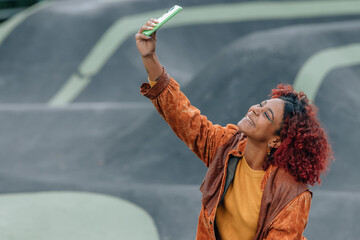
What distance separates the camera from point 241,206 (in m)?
2.61

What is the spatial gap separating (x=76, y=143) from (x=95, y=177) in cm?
147

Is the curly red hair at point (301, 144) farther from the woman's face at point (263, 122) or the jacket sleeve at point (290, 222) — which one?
the jacket sleeve at point (290, 222)

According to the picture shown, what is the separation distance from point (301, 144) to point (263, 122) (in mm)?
236

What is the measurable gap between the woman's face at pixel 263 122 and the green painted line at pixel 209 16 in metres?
9.24

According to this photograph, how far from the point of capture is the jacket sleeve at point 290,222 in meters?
2.46

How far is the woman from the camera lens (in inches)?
99.5

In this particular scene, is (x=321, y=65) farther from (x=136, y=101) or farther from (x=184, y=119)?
(x=184, y=119)

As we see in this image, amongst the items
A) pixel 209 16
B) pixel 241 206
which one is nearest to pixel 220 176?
pixel 241 206

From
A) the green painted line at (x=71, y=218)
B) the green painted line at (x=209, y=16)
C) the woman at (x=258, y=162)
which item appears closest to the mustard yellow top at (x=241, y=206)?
the woman at (x=258, y=162)

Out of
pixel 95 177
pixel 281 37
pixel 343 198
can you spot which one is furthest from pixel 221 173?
pixel 281 37

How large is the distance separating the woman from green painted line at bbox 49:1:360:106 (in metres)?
9.08

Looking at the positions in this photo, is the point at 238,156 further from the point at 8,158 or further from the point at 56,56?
the point at 56,56

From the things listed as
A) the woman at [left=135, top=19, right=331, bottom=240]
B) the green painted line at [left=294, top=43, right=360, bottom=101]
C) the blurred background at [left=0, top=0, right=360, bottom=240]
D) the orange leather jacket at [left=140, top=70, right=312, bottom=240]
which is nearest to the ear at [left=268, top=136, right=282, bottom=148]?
the woman at [left=135, top=19, right=331, bottom=240]

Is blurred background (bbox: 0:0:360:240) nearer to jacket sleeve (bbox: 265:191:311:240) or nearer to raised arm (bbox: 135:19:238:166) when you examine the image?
raised arm (bbox: 135:19:238:166)
